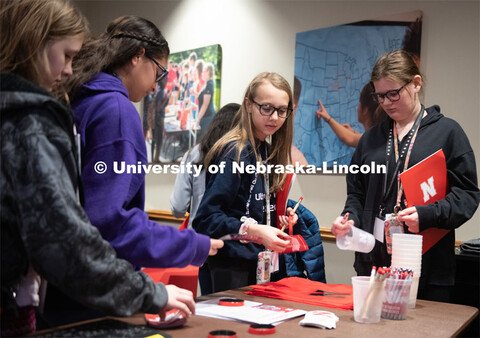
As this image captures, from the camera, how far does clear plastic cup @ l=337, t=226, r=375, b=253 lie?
194 cm

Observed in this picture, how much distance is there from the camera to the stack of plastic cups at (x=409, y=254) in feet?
5.69

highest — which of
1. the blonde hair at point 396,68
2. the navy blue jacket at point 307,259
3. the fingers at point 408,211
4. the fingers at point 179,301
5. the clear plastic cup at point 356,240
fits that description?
the blonde hair at point 396,68

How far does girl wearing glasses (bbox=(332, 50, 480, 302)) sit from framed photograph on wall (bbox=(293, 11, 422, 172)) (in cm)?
109

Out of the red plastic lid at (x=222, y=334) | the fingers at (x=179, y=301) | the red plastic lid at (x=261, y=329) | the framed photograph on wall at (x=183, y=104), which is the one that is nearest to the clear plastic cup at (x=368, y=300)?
the red plastic lid at (x=261, y=329)

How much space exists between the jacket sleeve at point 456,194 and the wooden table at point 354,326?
42cm

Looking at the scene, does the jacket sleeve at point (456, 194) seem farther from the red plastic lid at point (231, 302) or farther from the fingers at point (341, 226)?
the red plastic lid at point (231, 302)

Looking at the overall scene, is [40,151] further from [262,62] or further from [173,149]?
[173,149]

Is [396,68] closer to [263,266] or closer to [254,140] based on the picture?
A: [254,140]

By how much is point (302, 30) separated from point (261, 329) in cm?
301

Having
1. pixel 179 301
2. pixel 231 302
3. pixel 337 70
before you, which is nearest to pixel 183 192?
pixel 231 302

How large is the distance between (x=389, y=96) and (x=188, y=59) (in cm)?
274

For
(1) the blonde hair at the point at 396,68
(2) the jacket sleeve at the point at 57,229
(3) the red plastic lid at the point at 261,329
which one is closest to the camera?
(2) the jacket sleeve at the point at 57,229

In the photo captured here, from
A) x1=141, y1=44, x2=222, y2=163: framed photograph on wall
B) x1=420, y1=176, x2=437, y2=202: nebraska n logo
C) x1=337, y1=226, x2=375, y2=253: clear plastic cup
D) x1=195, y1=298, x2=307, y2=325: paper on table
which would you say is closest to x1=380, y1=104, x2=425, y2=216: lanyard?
x1=420, y1=176, x2=437, y2=202: nebraska n logo

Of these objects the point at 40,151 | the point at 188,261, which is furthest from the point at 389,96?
the point at 40,151
